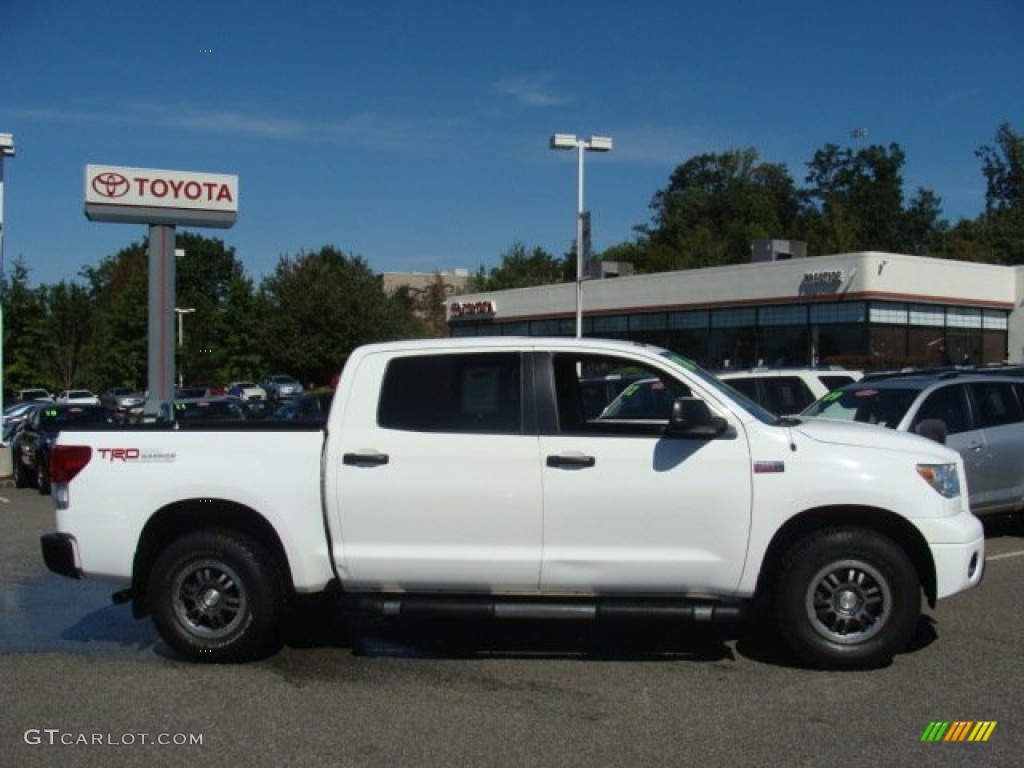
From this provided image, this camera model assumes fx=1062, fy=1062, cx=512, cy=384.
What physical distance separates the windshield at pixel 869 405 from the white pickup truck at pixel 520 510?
4328 mm

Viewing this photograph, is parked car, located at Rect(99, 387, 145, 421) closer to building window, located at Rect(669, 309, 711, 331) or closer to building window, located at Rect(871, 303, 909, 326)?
building window, located at Rect(669, 309, 711, 331)

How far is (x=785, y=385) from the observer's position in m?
15.3

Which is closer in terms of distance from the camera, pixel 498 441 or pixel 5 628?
pixel 498 441

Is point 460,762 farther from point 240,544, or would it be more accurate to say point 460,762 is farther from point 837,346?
point 837,346

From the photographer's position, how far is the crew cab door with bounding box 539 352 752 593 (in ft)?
20.1

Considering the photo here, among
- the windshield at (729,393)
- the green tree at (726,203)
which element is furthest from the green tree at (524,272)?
the windshield at (729,393)

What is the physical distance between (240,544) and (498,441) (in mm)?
1737

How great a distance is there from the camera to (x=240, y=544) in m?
6.54

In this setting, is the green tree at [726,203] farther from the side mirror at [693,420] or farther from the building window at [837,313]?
the side mirror at [693,420]

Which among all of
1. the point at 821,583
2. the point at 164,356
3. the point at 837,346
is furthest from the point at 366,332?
the point at 821,583

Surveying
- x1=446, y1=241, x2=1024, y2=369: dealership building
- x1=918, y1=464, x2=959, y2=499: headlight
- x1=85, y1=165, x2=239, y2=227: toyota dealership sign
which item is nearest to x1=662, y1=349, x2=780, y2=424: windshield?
x1=918, y1=464, x2=959, y2=499: headlight

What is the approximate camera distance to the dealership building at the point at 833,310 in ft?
121

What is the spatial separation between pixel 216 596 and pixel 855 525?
12.8 feet

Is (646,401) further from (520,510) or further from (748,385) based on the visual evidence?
(748,385)
